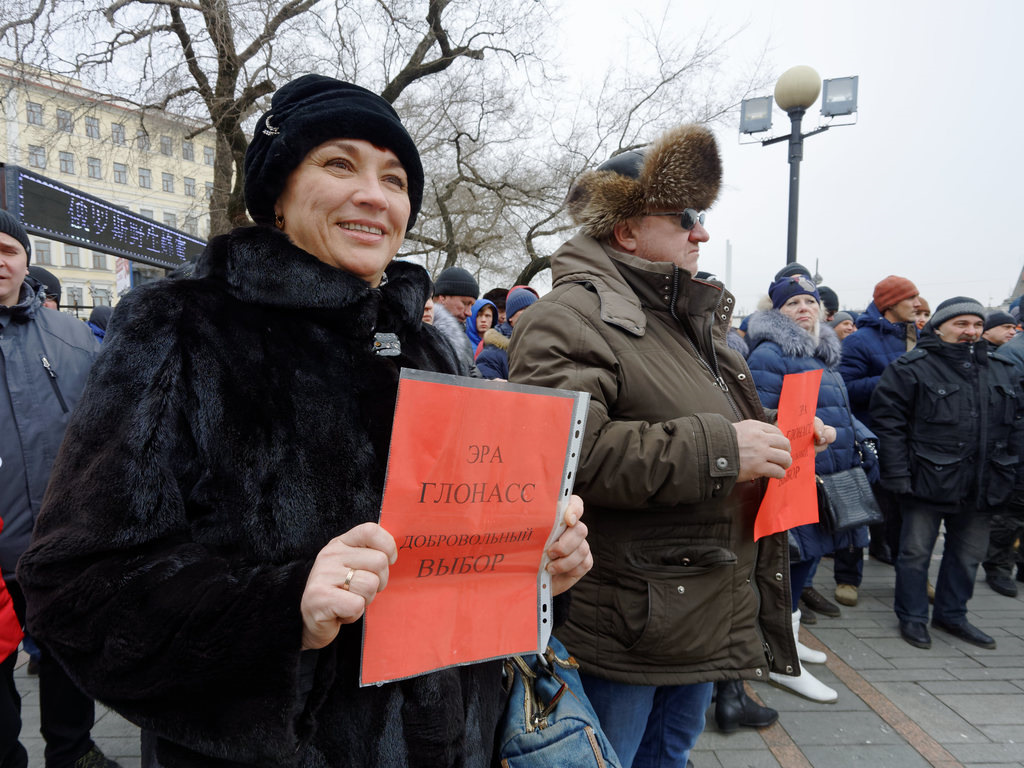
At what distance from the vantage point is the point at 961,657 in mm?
3818

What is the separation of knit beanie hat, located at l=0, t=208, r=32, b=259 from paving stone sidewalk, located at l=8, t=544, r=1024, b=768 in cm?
233

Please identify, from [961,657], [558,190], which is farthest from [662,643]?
[558,190]

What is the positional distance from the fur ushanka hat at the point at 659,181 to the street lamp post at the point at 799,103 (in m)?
5.12

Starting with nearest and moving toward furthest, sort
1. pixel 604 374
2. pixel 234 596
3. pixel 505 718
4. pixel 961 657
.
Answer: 1. pixel 234 596
2. pixel 505 718
3. pixel 604 374
4. pixel 961 657

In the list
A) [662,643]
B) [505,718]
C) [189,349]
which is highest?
[189,349]

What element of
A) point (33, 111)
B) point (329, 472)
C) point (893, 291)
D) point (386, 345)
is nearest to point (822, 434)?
point (386, 345)

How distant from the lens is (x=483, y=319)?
22.1 feet

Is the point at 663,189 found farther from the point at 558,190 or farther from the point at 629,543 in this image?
the point at 558,190

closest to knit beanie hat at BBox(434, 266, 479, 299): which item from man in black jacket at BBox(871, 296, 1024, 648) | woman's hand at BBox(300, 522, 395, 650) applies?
man in black jacket at BBox(871, 296, 1024, 648)

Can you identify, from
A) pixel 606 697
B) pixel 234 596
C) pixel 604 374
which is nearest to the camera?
pixel 234 596

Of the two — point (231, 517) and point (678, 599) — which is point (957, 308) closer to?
point (678, 599)

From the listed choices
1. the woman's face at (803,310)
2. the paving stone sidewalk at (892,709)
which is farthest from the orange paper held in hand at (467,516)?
the woman's face at (803,310)

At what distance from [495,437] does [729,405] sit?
1.06 m

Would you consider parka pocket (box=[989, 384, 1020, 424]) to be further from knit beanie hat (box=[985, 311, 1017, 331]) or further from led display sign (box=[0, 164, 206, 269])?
led display sign (box=[0, 164, 206, 269])
